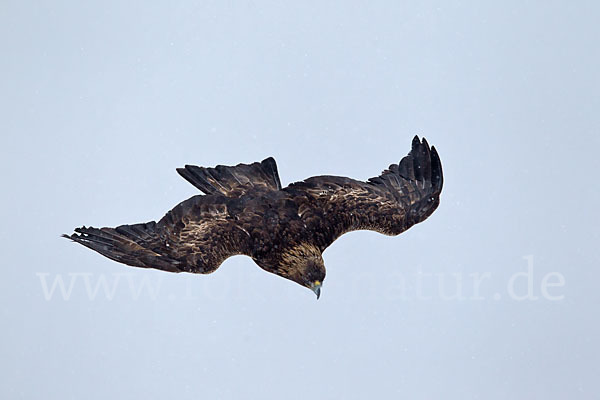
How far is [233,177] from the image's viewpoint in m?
9.68

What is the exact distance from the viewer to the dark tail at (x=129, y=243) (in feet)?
29.9

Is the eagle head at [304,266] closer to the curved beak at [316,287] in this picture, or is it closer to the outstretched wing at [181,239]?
the curved beak at [316,287]

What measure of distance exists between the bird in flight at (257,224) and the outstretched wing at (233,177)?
13mm

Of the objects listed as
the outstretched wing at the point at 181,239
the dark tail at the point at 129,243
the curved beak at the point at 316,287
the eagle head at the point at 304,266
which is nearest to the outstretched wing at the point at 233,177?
the outstretched wing at the point at 181,239

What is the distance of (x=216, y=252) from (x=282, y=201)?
1.03 meters

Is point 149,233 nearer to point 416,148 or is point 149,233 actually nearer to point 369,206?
point 369,206

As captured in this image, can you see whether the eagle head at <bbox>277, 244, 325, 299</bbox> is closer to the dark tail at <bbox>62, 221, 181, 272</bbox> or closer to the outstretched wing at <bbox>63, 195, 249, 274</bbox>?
the outstretched wing at <bbox>63, 195, 249, 274</bbox>

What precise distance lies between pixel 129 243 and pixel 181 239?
0.66 meters

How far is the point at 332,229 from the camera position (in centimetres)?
945

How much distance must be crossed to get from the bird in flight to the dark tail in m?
0.01

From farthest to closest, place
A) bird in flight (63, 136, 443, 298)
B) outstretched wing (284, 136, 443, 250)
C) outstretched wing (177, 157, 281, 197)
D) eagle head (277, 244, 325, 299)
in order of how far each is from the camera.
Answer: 1. outstretched wing (177, 157, 281, 197)
2. outstretched wing (284, 136, 443, 250)
3. bird in flight (63, 136, 443, 298)
4. eagle head (277, 244, 325, 299)

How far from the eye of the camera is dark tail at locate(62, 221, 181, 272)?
9.12m

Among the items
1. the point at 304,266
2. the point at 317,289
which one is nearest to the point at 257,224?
the point at 304,266

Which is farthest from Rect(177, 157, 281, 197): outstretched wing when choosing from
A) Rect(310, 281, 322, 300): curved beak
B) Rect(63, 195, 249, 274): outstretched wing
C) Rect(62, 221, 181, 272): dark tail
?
Rect(310, 281, 322, 300): curved beak
